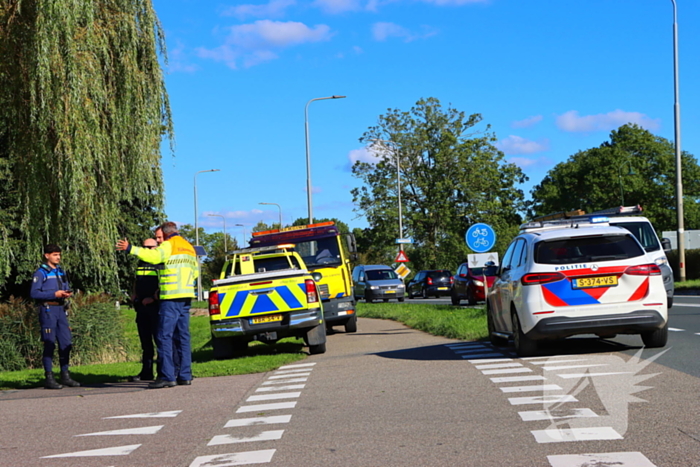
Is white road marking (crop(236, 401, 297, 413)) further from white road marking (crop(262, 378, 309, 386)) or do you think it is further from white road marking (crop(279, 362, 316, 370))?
white road marking (crop(279, 362, 316, 370))

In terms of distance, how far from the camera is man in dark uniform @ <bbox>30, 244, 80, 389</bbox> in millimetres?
12055

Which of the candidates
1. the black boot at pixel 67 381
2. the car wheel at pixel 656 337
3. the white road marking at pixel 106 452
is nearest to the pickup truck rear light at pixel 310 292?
the black boot at pixel 67 381

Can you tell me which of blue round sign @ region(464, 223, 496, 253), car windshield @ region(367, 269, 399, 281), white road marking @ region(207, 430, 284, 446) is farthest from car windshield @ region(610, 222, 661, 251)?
car windshield @ region(367, 269, 399, 281)

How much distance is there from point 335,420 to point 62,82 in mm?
9619

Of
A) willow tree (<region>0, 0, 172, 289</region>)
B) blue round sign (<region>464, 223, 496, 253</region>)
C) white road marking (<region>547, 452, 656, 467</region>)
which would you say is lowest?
white road marking (<region>547, 452, 656, 467</region>)

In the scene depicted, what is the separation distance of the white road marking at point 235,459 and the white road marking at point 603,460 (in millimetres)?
1963

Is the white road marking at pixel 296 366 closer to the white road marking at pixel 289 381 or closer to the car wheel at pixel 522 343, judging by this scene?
the white road marking at pixel 289 381

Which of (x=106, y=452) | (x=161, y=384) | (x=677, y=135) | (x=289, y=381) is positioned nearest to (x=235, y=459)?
(x=106, y=452)

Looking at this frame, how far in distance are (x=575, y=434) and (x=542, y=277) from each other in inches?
202

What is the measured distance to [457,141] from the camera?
202 feet

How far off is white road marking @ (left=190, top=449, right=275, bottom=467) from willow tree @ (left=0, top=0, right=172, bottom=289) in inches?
377

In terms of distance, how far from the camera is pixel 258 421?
8156mm

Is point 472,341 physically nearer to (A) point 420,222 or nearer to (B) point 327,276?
(B) point 327,276

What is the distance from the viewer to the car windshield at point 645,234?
19.9 m
